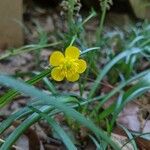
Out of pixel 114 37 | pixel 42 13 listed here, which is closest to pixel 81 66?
pixel 114 37

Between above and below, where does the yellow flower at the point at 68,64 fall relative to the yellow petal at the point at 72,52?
below

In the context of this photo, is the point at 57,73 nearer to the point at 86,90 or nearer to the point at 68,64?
the point at 68,64

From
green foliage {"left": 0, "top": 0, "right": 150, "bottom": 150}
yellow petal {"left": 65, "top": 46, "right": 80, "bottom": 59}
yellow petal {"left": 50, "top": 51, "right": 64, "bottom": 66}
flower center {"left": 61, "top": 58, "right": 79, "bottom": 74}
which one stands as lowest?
green foliage {"left": 0, "top": 0, "right": 150, "bottom": 150}

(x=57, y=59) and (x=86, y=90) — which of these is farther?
(x=86, y=90)

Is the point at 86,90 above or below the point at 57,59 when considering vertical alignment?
below

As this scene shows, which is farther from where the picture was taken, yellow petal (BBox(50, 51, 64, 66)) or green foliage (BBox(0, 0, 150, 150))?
yellow petal (BBox(50, 51, 64, 66))

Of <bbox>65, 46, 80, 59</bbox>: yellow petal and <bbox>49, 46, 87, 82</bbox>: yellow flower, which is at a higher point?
<bbox>65, 46, 80, 59</bbox>: yellow petal

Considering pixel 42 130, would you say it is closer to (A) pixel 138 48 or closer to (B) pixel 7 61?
(A) pixel 138 48

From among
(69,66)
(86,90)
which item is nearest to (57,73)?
(69,66)
